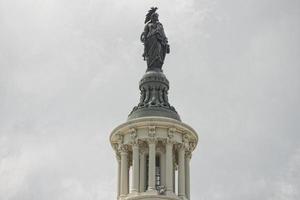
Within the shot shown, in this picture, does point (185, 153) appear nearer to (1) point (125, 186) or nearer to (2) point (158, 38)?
(1) point (125, 186)

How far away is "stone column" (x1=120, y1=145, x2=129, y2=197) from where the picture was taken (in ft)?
170

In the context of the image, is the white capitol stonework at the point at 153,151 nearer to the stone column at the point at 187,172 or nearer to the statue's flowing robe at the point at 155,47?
the stone column at the point at 187,172

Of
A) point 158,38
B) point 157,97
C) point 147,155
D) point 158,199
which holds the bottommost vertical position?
point 158,199

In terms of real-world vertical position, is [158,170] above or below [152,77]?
below

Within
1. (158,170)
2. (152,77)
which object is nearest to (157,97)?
(152,77)

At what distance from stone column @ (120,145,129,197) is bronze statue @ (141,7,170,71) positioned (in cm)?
623

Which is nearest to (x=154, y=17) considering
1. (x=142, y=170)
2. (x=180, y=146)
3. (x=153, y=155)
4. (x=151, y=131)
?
(x=151, y=131)

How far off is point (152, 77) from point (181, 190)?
26.3ft

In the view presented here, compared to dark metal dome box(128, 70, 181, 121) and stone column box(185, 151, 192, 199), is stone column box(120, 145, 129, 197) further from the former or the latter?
stone column box(185, 151, 192, 199)

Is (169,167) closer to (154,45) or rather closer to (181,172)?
(181,172)

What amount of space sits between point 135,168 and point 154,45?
30.2ft

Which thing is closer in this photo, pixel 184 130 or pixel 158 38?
pixel 184 130

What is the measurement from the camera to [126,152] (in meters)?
52.9

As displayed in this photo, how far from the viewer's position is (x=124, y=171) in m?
52.3
